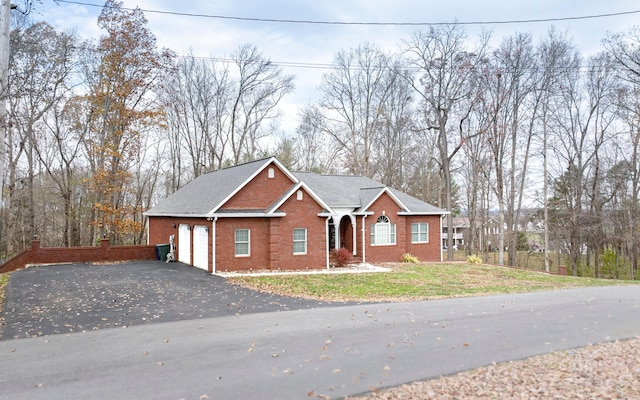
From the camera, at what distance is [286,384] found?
6.09 m

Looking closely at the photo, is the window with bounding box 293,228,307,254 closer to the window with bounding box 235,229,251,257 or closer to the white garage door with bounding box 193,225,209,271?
the window with bounding box 235,229,251,257

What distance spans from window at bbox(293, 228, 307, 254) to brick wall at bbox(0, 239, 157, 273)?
936 centimetres

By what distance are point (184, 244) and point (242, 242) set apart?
4.59 metres

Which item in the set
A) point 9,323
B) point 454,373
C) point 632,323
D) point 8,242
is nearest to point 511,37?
point 632,323

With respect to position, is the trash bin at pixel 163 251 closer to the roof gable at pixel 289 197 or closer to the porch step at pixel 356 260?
the roof gable at pixel 289 197

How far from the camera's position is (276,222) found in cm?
2003

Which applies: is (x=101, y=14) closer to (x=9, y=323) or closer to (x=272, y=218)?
(x=272, y=218)

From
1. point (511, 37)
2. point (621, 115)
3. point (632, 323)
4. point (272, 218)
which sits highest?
point (511, 37)

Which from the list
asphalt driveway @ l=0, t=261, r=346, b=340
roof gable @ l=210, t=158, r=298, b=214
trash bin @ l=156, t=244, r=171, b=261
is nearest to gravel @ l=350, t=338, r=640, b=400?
asphalt driveway @ l=0, t=261, r=346, b=340

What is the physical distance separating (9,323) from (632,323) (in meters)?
14.4

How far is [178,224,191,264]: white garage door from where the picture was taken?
22.0m

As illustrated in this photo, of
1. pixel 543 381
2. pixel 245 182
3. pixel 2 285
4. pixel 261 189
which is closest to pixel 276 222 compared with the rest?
pixel 261 189

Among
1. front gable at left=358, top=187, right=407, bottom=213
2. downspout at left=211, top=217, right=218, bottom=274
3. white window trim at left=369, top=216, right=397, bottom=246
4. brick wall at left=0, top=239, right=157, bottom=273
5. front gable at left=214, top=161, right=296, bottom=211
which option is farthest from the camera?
white window trim at left=369, top=216, right=397, bottom=246

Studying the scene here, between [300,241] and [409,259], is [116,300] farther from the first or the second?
[409,259]
